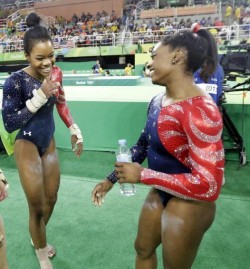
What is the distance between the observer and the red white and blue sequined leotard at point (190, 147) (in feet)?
3.80

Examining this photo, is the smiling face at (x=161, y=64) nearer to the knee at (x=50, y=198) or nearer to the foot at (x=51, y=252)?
the knee at (x=50, y=198)

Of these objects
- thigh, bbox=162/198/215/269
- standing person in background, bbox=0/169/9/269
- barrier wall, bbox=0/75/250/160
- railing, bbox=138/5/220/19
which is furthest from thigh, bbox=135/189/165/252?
railing, bbox=138/5/220/19

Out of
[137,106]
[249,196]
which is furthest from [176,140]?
[137,106]

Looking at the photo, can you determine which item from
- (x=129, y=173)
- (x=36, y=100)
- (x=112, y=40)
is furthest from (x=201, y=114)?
(x=112, y=40)

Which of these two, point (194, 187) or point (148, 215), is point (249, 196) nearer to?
point (148, 215)

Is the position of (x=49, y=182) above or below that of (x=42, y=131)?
below

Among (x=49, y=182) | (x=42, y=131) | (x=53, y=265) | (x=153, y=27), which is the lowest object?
(x=53, y=265)

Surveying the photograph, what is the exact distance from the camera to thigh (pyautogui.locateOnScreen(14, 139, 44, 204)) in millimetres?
1934

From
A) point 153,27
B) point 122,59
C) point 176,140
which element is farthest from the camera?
point 153,27

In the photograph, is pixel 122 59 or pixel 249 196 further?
pixel 122 59

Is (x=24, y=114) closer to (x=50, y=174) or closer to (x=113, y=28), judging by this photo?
(x=50, y=174)

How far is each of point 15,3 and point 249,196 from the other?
79.1 feet

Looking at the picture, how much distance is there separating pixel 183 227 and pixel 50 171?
1162mm

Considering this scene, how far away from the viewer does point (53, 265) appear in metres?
2.28
